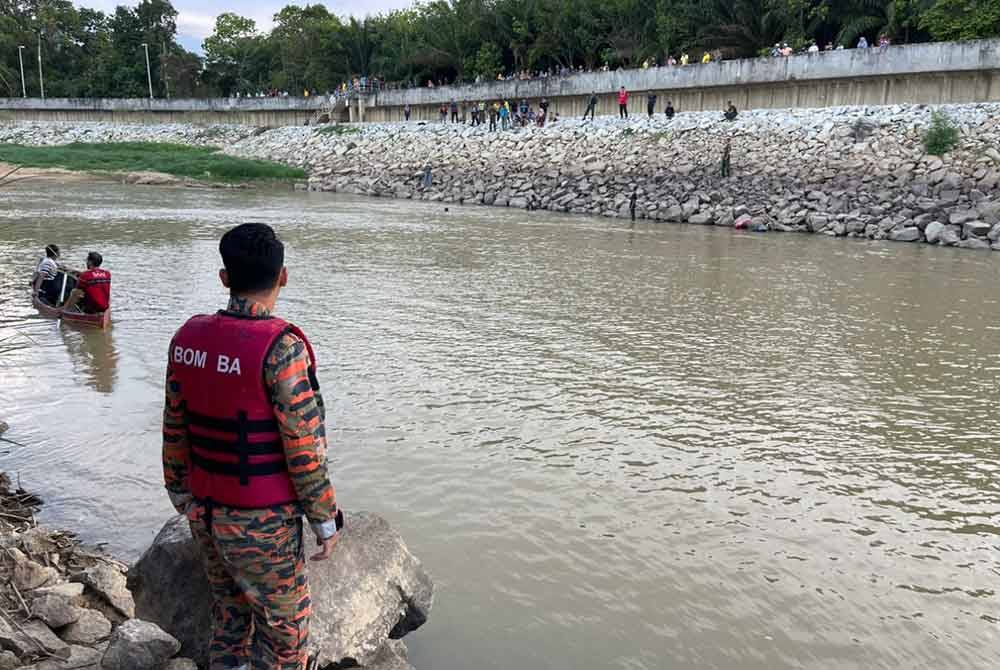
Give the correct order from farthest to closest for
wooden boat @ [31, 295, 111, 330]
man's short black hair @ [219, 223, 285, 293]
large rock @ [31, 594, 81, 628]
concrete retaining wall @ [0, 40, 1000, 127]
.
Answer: concrete retaining wall @ [0, 40, 1000, 127]
wooden boat @ [31, 295, 111, 330]
large rock @ [31, 594, 81, 628]
man's short black hair @ [219, 223, 285, 293]

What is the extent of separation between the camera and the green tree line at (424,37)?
4066 centimetres

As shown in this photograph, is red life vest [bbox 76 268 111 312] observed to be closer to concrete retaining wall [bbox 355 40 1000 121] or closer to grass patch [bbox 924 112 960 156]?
grass patch [bbox 924 112 960 156]

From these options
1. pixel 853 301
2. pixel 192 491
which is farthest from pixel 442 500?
pixel 853 301

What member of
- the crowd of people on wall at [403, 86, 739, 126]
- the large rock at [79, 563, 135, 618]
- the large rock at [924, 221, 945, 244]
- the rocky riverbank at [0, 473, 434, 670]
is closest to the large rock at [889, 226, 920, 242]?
the large rock at [924, 221, 945, 244]

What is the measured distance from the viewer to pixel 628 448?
26.2 ft

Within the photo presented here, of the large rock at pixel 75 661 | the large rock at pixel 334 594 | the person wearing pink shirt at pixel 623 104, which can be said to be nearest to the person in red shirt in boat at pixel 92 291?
the large rock at pixel 334 594

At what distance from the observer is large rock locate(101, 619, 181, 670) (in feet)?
12.1

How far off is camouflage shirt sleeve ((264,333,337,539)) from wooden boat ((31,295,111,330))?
427 inches

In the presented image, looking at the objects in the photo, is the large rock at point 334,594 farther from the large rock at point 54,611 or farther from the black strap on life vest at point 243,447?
the black strap on life vest at point 243,447

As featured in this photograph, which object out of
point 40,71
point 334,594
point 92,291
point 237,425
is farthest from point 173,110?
point 237,425

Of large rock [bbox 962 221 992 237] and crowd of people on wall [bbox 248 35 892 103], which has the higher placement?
crowd of people on wall [bbox 248 35 892 103]

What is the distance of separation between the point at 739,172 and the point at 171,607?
Result: 3095 cm

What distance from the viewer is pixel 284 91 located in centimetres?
8600

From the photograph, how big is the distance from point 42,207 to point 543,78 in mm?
28637
